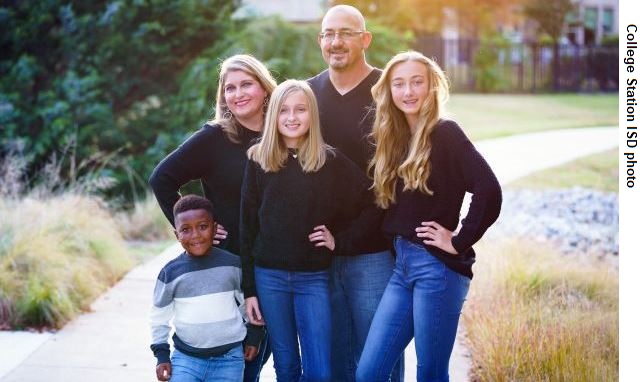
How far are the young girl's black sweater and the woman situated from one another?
0.63ft

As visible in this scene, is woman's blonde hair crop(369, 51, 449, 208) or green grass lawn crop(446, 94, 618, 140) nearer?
woman's blonde hair crop(369, 51, 449, 208)

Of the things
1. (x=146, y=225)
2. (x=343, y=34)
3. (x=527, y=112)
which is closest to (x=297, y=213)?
(x=343, y=34)

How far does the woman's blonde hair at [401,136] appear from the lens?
11.0ft

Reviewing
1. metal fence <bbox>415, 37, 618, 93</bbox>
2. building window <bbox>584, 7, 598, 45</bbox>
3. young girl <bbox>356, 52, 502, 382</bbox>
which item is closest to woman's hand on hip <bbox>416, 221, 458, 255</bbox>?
young girl <bbox>356, 52, 502, 382</bbox>

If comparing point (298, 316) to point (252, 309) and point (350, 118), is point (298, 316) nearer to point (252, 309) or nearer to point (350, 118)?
point (252, 309)

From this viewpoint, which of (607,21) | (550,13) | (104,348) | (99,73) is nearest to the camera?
(104,348)

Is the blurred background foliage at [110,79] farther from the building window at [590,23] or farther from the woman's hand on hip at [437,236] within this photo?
the building window at [590,23]

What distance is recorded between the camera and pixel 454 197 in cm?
338

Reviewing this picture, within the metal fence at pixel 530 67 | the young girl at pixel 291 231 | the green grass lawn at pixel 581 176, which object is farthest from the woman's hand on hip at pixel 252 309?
the metal fence at pixel 530 67

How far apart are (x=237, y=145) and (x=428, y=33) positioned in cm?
2185

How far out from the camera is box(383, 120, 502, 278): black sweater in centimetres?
327

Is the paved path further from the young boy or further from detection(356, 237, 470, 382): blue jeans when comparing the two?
detection(356, 237, 470, 382): blue jeans

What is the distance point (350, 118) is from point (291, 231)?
668 mm
